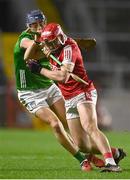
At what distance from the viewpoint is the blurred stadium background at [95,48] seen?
77.3 ft

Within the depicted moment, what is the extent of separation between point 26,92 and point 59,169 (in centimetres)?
133

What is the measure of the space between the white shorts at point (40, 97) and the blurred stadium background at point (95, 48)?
434 inches

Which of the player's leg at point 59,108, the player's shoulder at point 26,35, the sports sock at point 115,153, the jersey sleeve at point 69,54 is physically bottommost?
the sports sock at point 115,153

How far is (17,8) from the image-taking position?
26.9m

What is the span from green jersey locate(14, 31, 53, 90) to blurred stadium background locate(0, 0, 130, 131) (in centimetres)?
1093

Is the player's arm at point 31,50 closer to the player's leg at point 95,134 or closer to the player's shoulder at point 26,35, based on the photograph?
the player's shoulder at point 26,35

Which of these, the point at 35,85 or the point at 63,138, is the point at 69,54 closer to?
the point at 63,138

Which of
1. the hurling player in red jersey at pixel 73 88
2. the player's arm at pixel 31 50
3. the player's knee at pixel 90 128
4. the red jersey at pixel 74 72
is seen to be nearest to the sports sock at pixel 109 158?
the hurling player in red jersey at pixel 73 88

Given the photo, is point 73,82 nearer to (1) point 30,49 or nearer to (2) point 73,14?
(1) point 30,49

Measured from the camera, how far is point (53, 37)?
1088 centimetres

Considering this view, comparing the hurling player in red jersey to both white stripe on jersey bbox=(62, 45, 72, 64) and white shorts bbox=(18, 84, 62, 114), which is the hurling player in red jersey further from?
white shorts bbox=(18, 84, 62, 114)

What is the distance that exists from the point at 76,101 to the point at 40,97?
1.19 m

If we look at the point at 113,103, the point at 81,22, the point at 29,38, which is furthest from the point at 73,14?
the point at 29,38

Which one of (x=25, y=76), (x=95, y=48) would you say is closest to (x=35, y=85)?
(x=25, y=76)
